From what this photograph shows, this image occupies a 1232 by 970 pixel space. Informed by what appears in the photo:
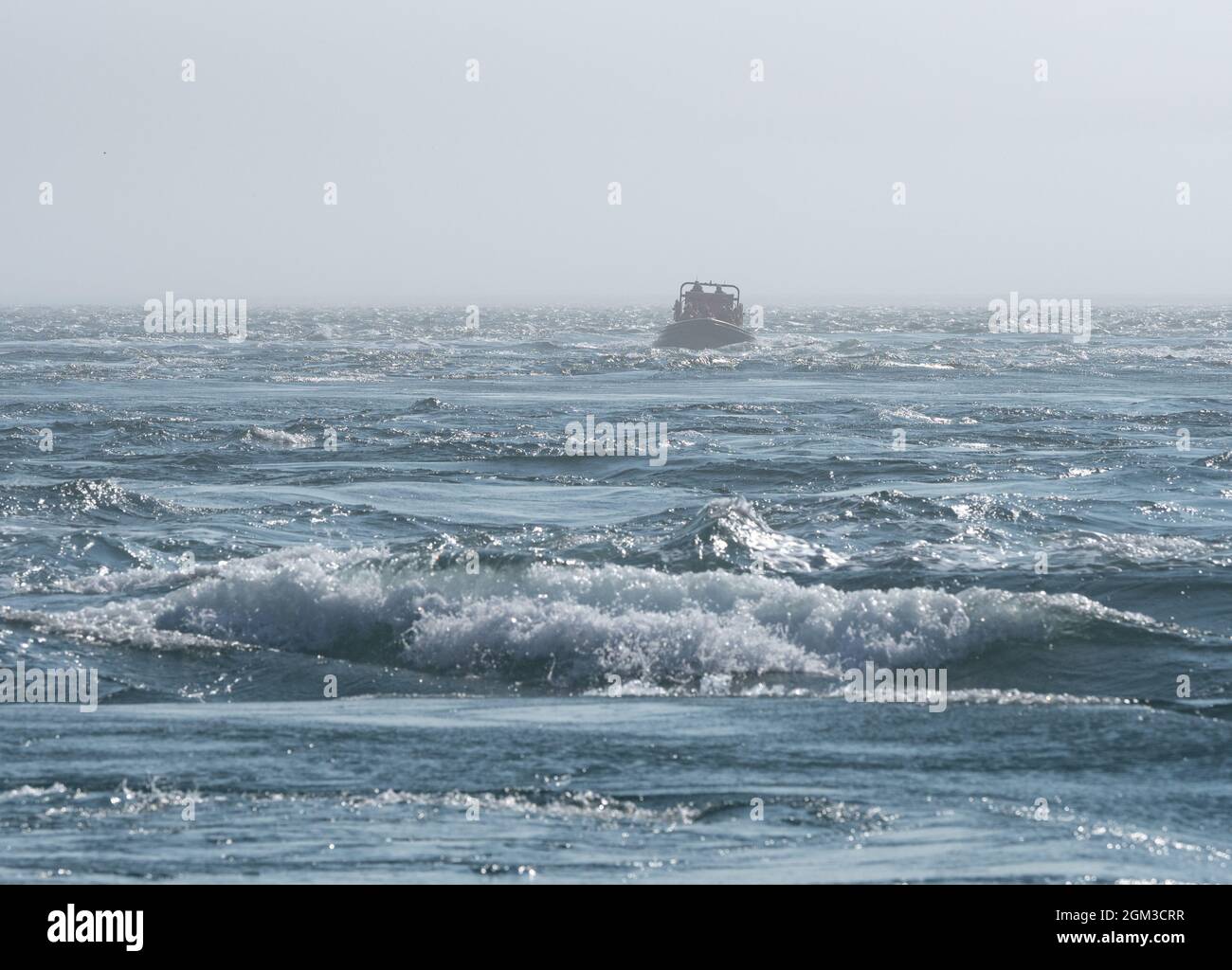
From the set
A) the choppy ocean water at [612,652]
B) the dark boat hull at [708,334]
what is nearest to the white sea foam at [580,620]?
the choppy ocean water at [612,652]

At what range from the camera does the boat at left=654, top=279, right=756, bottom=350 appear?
62.7m

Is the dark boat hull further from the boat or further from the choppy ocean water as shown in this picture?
the choppy ocean water

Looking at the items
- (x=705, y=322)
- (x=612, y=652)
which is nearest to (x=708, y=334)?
(x=705, y=322)

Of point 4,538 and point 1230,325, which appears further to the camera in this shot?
point 1230,325

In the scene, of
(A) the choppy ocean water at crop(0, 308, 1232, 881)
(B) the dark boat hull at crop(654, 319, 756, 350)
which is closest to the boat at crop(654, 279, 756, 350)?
(B) the dark boat hull at crop(654, 319, 756, 350)

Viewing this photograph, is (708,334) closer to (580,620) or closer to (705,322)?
(705,322)

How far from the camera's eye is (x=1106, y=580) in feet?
53.0

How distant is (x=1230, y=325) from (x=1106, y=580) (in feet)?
290

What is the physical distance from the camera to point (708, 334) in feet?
206

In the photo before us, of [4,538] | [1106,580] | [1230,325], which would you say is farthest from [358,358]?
[1230,325]

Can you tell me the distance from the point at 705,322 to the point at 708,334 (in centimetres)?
49

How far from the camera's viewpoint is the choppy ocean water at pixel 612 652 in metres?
7.99

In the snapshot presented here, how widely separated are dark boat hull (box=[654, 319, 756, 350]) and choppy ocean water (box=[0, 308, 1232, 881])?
31.5 metres
